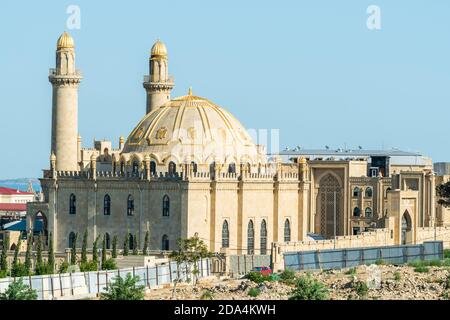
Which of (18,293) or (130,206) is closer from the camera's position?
(18,293)

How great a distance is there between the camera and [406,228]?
129125 mm

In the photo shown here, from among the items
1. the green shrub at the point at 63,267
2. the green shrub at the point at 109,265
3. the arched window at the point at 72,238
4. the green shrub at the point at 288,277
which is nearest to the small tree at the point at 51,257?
the green shrub at the point at 63,267

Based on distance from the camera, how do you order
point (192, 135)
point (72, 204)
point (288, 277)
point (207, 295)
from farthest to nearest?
1. point (72, 204)
2. point (192, 135)
3. point (288, 277)
4. point (207, 295)

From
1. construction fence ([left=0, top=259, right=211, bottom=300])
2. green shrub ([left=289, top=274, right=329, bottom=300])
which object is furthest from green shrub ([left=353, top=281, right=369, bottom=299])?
construction fence ([left=0, top=259, right=211, bottom=300])

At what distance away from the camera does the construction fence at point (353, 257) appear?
97.2 metres

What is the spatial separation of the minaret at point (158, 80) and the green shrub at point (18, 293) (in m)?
58.2

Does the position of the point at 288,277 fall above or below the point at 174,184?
below

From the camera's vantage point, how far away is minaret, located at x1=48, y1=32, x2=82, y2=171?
128 metres

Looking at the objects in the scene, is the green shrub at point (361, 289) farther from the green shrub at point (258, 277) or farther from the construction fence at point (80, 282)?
the construction fence at point (80, 282)

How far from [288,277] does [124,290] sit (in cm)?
1248

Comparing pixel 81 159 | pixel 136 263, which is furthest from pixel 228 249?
pixel 81 159

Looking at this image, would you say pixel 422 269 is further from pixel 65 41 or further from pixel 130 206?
pixel 65 41

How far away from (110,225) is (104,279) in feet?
130

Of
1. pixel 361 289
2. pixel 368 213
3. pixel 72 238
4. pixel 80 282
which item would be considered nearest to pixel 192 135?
pixel 72 238
